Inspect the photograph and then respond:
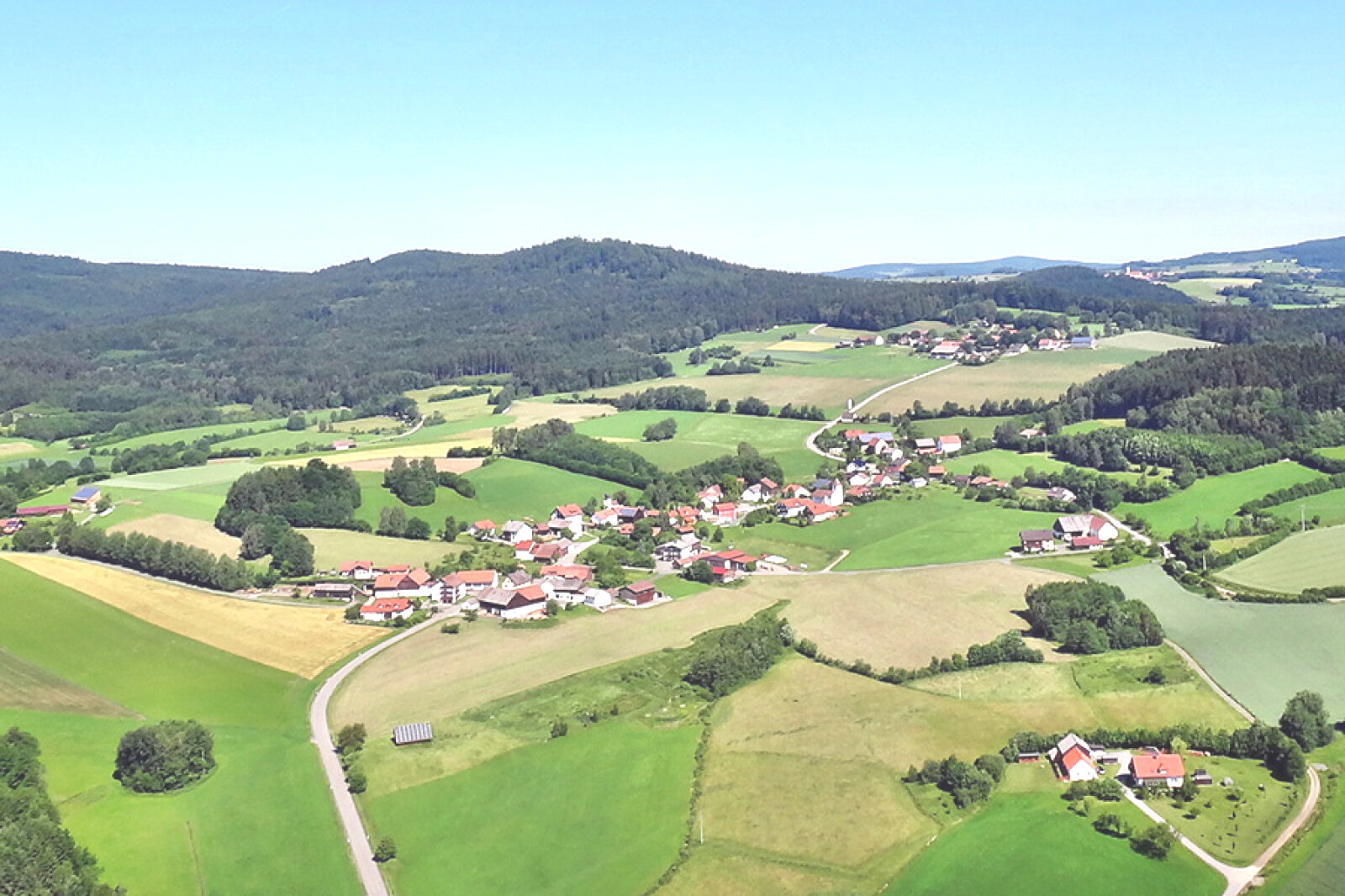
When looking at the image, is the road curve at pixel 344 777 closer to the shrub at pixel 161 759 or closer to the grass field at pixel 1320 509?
the shrub at pixel 161 759

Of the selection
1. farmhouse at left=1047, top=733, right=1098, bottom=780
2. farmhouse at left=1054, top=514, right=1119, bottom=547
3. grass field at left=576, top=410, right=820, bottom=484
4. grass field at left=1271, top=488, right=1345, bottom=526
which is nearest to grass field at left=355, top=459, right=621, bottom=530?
grass field at left=576, top=410, right=820, bottom=484

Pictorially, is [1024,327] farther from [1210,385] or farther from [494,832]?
[494,832]

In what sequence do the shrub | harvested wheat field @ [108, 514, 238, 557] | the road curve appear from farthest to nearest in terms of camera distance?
harvested wheat field @ [108, 514, 238, 557]
the shrub
the road curve

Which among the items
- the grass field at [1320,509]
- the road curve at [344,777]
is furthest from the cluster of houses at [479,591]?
the grass field at [1320,509]

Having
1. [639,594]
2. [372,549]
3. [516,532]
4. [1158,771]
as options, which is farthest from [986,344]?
[1158,771]

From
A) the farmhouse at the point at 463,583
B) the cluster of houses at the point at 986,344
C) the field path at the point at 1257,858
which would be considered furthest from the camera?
the cluster of houses at the point at 986,344

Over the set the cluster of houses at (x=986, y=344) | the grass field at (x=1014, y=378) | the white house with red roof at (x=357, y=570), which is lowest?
the white house with red roof at (x=357, y=570)

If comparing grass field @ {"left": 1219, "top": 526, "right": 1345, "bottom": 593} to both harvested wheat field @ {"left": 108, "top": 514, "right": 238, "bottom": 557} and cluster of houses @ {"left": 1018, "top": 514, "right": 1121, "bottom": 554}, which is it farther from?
harvested wheat field @ {"left": 108, "top": 514, "right": 238, "bottom": 557}
